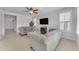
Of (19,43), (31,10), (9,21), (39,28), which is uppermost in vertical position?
(31,10)

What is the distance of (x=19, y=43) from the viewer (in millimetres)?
1437

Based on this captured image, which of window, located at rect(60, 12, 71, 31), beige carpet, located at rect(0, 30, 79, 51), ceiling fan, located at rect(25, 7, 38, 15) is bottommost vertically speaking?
beige carpet, located at rect(0, 30, 79, 51)

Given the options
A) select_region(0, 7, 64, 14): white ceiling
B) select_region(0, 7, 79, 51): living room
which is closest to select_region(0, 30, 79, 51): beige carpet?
select_region(0, 7, 79, 51): living room

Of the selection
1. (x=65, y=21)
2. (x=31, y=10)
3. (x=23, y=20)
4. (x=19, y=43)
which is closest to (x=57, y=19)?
(x=65, y=21)

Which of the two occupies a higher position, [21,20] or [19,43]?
[21,20]

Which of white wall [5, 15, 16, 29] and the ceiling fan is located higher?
the ceiling fan

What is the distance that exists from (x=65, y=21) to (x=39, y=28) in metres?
0.40

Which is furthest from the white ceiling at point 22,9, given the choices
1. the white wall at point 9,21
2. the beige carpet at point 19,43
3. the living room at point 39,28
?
the beige carpet at point 19,43

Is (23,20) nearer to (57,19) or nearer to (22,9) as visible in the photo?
(22,9)

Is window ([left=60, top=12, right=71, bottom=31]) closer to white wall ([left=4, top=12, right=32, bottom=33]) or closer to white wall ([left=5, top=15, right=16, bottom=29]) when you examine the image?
white wall ([left=4, top=12, right=32, bottom=33])

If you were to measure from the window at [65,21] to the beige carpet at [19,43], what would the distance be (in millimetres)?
182

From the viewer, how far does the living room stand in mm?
1414
